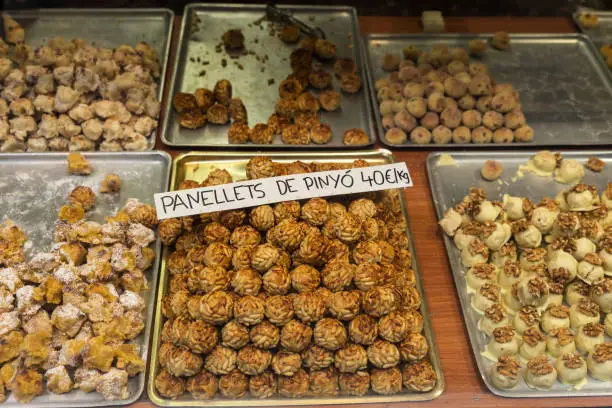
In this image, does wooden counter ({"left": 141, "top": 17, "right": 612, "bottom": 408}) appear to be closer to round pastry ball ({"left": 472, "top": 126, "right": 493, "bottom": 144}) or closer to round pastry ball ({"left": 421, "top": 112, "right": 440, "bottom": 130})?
round pastry ball ({"left": 421, "top": 112, "right": 440, "bottom": 130})

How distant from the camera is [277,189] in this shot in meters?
1.97

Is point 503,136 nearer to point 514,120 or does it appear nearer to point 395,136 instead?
point 514,120

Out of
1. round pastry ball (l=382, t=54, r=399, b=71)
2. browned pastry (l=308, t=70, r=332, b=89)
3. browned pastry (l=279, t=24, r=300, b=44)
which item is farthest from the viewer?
browned pastry (l=279, t=24, r=300, b=44)

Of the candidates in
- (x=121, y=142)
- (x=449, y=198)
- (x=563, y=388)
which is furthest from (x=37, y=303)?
(x=563, y=388)

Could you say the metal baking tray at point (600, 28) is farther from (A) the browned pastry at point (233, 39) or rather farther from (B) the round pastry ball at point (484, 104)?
(A) the browned pastry at point (233, 39)

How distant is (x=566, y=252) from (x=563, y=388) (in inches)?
21.3

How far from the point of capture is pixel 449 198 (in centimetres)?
240

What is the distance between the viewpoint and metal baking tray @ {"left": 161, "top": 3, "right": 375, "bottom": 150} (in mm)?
2578

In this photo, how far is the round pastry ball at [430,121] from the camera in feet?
8.48

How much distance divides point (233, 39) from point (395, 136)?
1076 millimetres

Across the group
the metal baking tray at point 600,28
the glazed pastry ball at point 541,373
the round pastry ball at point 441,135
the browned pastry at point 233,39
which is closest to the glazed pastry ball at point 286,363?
the glazed pastry ball at point 541,373

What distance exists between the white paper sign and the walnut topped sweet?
55 millimetres

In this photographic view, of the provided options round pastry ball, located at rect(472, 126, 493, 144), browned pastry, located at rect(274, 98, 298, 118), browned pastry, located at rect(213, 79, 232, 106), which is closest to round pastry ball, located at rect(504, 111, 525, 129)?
round pastry ball, located at rect(472, 126, 493, 144)

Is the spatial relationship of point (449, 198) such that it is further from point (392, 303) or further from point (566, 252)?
point (392, 303)
